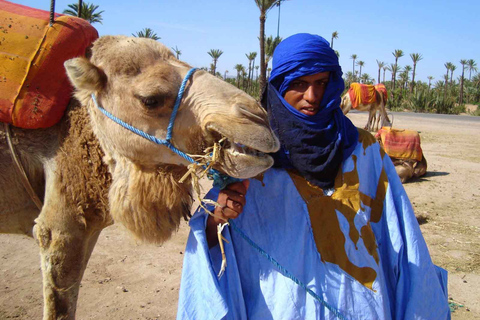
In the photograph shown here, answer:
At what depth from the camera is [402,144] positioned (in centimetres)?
762

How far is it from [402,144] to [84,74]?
720 centimetres

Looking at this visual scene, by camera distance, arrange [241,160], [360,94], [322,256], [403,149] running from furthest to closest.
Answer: [360,94] < [403,149] < [322,256] < [241,160]

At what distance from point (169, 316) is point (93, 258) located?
4.23 ft

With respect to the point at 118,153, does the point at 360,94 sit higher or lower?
higher

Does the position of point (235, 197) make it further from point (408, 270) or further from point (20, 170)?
point (20, 170)

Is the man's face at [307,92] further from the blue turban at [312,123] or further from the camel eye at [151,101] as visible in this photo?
the camel eye at [151,101]

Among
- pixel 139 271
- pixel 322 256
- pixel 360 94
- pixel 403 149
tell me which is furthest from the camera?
pixel 360 94

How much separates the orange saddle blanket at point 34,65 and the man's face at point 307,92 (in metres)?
1.14

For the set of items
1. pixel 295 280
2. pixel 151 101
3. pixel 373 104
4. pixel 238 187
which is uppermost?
pixel 373 104

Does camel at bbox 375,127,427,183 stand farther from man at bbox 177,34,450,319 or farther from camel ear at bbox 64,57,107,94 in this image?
camel ear at bbox 64,57,107,94

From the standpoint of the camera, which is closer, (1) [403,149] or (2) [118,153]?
(2) [118,153]

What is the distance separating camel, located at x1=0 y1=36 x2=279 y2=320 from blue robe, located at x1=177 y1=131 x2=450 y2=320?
0.28 metres

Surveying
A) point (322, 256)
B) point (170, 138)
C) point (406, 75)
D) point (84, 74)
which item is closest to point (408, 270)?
point (322, 256)

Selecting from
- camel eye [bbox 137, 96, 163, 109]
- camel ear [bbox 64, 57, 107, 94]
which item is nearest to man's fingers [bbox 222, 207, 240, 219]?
camel eye [bbox 137, 96, 163, 109]
